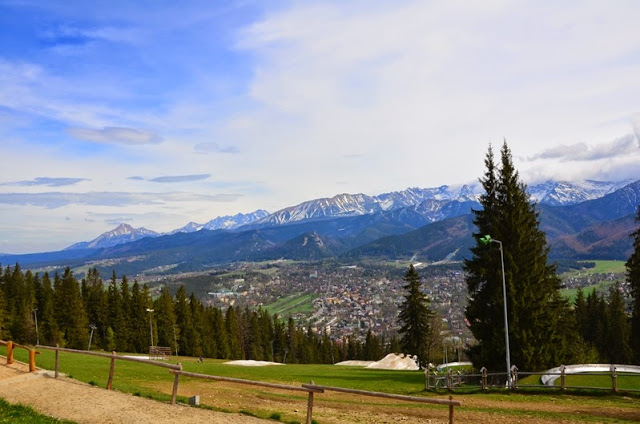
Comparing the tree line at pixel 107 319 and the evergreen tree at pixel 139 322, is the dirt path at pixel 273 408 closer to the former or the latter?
the tree line at pixel 107 319

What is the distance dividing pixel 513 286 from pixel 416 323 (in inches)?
1119

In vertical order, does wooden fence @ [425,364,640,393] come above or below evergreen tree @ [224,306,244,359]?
above

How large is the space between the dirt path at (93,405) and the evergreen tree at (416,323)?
145ft

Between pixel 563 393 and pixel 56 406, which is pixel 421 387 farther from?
pixel 56 406

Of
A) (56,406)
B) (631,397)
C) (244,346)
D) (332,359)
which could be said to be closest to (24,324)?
(244,346)

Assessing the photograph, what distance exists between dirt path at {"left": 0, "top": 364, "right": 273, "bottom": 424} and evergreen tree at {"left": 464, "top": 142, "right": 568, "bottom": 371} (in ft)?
75.3

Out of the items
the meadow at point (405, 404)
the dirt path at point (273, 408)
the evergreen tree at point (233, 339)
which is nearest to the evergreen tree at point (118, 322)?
the evergreen tree at point (233, 339)

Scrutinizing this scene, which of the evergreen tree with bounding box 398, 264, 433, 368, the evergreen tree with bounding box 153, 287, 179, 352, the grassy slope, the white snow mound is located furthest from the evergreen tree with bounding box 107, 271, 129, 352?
the grassy slope

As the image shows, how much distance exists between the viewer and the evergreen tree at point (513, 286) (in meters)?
33.8

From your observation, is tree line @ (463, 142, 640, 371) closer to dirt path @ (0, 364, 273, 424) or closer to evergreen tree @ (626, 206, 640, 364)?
evergreen tree @ (626, 206, 640, 364)

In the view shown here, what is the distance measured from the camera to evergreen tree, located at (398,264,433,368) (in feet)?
199

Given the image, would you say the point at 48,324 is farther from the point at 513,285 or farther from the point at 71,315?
the point at 513,285

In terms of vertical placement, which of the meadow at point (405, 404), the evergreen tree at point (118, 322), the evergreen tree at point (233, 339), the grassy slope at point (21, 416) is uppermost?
the grassy slope at point (21, 416)

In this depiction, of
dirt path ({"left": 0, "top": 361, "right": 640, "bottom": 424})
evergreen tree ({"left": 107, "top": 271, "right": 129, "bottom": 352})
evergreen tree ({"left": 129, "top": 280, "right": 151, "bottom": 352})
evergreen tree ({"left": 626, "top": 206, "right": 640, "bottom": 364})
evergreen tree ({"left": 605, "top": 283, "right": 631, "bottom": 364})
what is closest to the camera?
dirt path ({"left": 0, "top": 361, "right": 640, "bottom": 424})
